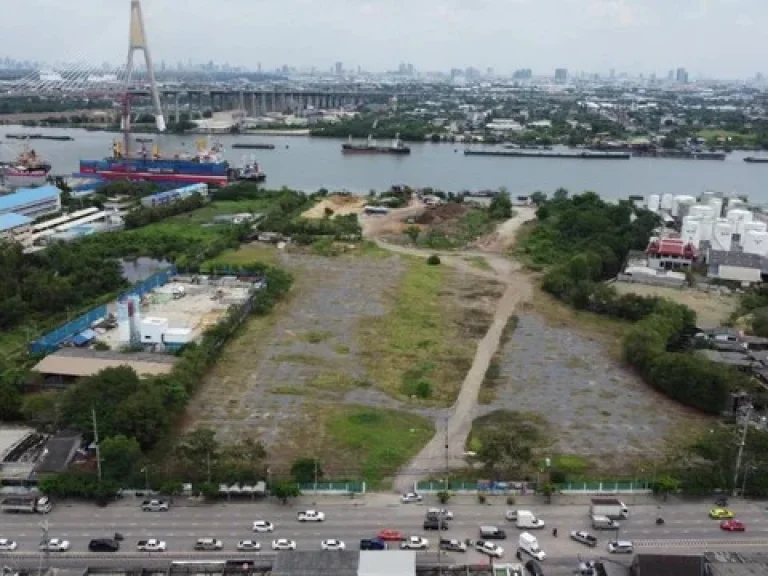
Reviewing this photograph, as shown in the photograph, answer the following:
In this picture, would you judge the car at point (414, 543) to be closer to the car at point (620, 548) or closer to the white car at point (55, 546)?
the car at point (620, 548)

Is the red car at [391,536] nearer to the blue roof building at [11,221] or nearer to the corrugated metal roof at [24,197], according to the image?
the blue roof building at [11,221]

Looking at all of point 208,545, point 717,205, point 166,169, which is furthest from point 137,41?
point 208,545

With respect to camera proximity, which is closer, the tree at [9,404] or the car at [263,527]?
the car at [263,527]

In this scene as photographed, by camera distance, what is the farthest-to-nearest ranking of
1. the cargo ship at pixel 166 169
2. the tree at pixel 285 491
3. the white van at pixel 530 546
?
1. the cargo ship at pixel 166 169
2. the tree at pixel 285 491
3. the white van at pixel 530 546

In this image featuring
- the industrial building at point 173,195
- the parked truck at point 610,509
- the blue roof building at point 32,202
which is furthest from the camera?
the industrial building at point 173,195

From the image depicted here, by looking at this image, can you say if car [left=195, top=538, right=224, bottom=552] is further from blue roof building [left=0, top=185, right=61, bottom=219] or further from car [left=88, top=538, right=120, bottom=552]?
blue roof building [left=0, top=185, right=61, bottom=219]

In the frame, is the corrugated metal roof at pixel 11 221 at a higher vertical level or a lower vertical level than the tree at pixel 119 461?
higher

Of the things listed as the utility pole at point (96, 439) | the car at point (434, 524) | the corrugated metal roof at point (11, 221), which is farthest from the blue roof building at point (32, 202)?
the car at point (434, 524)

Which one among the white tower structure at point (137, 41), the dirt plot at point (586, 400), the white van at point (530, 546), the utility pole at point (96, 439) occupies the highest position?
the white tower structure at point (137, 41)

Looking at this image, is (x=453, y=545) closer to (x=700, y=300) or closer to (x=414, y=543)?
(x=414, y=543)
